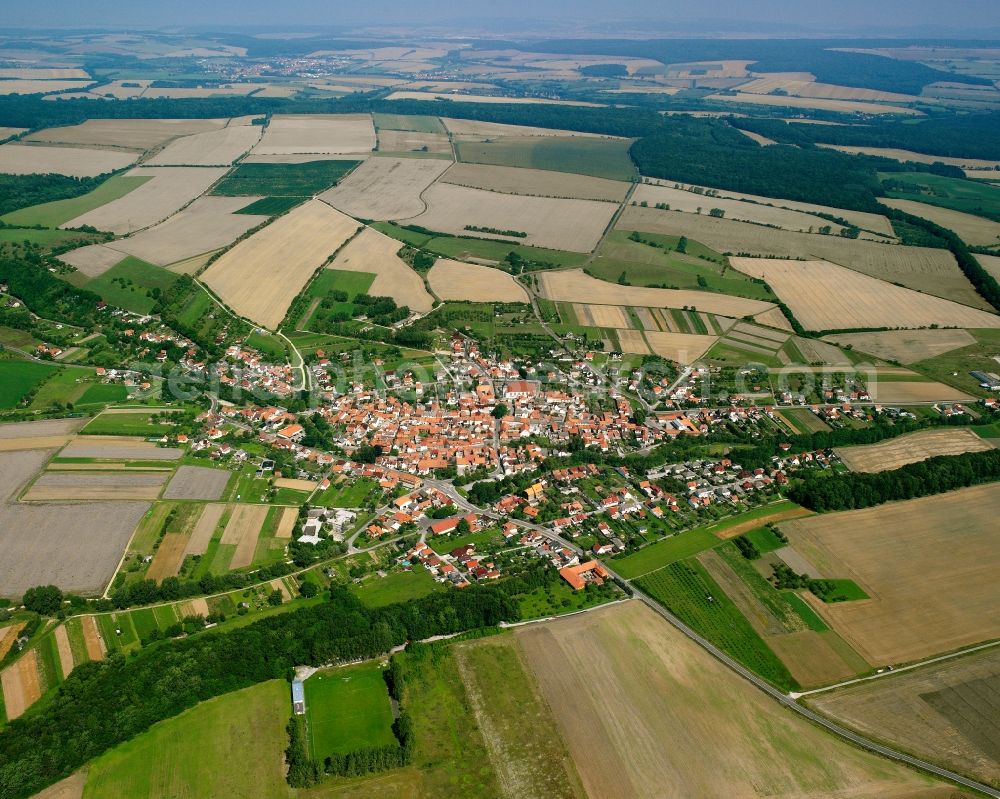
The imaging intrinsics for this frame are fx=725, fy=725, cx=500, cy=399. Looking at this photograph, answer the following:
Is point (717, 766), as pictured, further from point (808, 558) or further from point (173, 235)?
point (173, 235)

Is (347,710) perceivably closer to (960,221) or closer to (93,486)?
(93,486)

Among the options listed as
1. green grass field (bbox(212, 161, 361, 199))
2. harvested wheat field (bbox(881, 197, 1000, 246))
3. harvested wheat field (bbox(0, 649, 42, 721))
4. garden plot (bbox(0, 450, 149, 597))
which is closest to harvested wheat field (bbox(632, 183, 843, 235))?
harvested wheat field (bbox(881, 197, 1000, 246))

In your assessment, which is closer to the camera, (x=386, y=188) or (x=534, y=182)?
(x=386, y=188)

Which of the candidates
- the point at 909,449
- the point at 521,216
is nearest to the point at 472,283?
the point at 521,216

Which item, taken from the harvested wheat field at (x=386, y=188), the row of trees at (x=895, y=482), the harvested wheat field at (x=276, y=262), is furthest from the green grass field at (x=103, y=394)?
the row of trees at (x=895, y=482)

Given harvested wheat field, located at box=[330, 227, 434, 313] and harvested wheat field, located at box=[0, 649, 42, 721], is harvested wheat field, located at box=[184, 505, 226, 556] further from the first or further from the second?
harvested wheat field, located at box=[330, 227, 434, 313]

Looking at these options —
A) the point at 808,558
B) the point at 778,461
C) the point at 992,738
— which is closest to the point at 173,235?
the point at 778,461
